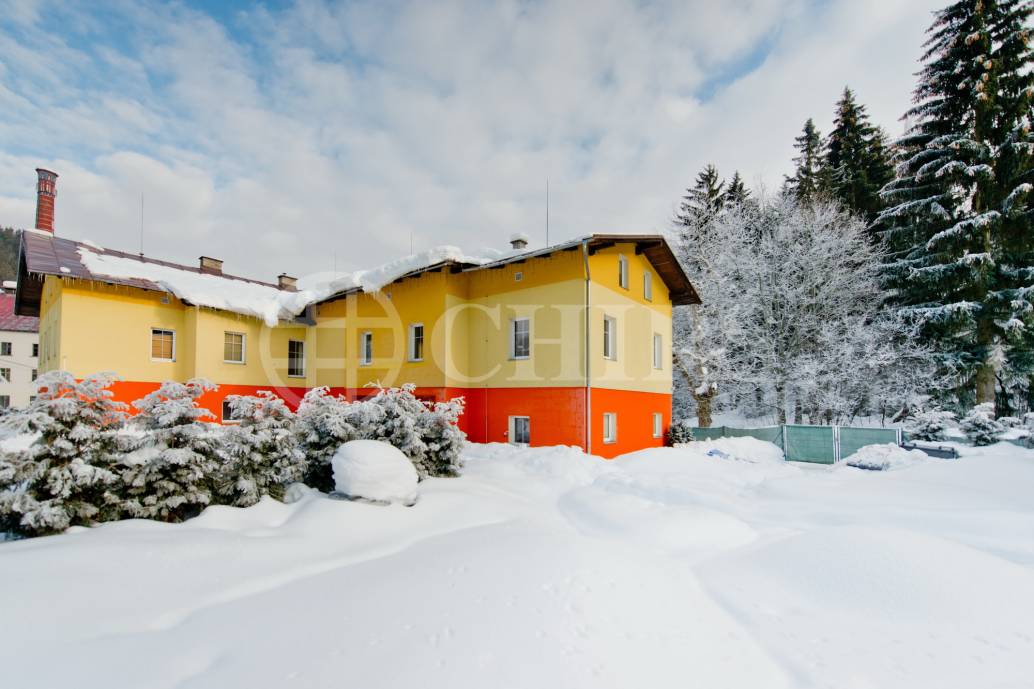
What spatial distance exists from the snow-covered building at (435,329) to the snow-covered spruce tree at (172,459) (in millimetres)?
8333

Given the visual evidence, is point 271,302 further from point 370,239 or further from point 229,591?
point 229,591

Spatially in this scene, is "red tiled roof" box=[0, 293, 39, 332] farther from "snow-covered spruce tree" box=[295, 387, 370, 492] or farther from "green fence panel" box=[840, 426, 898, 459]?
"green fence panel" box=[840, 426, 898, 459]

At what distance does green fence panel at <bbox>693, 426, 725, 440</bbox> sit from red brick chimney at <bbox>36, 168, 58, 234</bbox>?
2772cm

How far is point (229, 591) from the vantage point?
4.46 meters

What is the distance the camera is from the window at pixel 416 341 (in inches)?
625

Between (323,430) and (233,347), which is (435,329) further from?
(233,347)

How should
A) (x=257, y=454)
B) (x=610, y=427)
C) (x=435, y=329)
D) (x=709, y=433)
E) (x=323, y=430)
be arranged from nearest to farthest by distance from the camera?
(x=257, y=454) < (x=323, y=430) < (x=610, y=427) < (x=435, y=329) < (x=709, y=433)

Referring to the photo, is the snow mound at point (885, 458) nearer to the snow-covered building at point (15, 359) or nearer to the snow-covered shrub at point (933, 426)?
the snow-covered shrub at point (933, 426)

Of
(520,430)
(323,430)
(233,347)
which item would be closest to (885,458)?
(520,430)

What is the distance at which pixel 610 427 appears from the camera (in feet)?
48.1

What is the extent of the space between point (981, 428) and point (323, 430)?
17115 millimetres

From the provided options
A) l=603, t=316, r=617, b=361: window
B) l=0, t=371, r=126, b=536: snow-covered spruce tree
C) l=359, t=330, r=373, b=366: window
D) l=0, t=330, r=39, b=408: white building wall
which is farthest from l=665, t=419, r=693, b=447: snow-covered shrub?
l=0, t=330, r=39, b=408: white building wall

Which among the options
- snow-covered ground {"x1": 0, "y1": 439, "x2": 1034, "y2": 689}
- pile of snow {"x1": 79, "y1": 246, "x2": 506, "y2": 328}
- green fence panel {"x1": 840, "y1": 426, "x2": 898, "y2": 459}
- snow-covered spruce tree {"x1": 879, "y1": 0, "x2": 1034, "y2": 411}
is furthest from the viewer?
snow-covered spruce tree {"x1": 879, "y1": 0, "x2": 1034, "y2": 411}

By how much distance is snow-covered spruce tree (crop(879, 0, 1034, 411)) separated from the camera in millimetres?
17062
